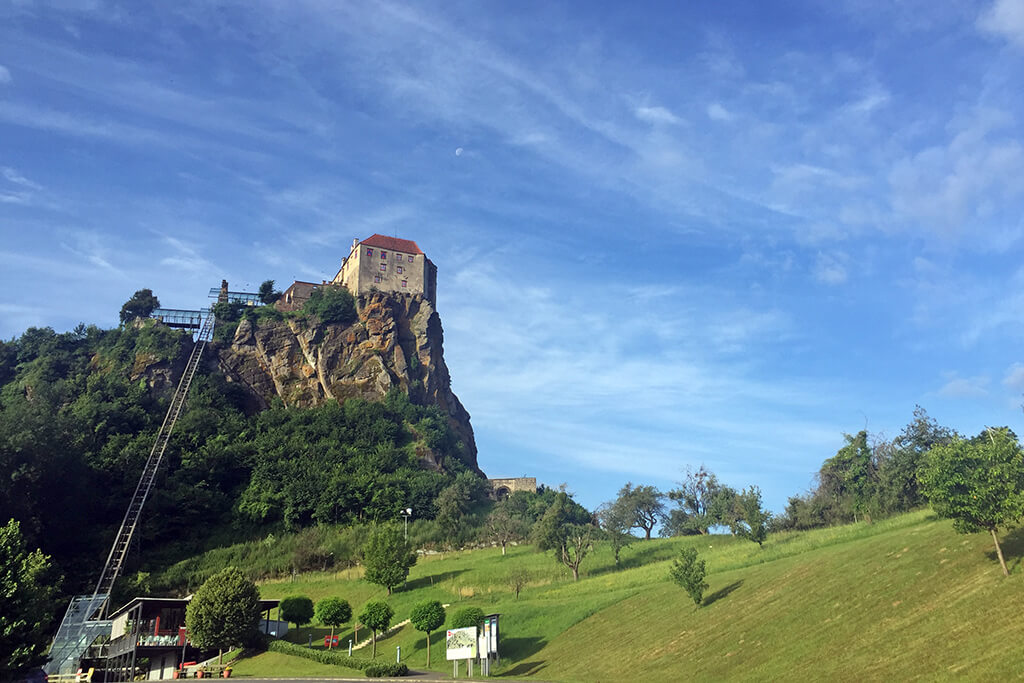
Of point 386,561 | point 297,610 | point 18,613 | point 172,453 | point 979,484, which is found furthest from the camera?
point 172,453

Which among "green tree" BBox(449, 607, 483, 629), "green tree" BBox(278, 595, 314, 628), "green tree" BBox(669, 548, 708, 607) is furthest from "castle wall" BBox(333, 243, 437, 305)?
→ "green tree" BBox(669, 548, 708, 607)

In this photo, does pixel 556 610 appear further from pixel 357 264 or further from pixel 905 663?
pixel 357 264

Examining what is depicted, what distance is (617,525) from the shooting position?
81188mm

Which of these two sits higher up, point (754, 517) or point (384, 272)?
point (384, 272)

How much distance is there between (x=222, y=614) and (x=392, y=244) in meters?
91.1

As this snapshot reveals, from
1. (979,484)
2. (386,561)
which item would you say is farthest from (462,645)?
(979,484)

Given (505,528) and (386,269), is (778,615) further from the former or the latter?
(386,269)

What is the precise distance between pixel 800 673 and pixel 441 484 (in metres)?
71.1

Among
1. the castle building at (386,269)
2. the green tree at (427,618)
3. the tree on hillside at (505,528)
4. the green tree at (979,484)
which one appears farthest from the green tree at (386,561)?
the castle building at (386,269)

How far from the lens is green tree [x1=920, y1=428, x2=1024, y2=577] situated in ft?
96.5

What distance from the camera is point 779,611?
34344 millimetres

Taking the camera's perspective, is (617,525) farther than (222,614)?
Yes

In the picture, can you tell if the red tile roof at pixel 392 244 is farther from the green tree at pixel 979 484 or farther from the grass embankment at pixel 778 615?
the green tree at pixel 979 484

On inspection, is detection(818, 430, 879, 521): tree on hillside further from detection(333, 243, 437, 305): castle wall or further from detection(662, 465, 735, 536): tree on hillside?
detection(333, 243, 437, 305): castle wall
